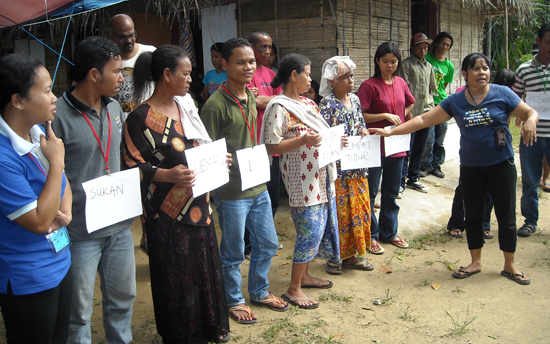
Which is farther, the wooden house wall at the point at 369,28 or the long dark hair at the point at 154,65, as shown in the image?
the wooden house wall at the point at 369,28

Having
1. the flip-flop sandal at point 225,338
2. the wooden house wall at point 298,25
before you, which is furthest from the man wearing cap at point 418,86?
the flip-flop sandal at point 225,338

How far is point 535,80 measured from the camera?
498 cm

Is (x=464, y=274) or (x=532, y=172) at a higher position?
(x=532, y=172)

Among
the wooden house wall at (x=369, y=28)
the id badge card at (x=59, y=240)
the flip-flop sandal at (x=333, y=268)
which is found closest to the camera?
the id badge card at (x=59, y=240)

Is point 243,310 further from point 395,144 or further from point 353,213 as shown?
point 395,144

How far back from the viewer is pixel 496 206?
3926 mm

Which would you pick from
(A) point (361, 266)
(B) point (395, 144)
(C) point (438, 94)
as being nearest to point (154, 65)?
(B) point (395, 144)

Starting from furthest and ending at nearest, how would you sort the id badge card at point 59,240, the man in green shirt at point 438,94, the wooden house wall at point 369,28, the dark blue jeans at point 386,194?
the man in green shirt at point 438,94
the wooden house wall at point 369,28
the dark blue jeans at point 386,194
the id badge card at point 59,240

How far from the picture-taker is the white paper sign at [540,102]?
16.0ft

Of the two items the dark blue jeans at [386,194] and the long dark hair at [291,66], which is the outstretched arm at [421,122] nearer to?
the dark blue jeans at [386,194]

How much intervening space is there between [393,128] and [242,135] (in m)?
1.63

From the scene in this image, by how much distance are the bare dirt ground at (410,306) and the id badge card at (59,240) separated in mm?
1276

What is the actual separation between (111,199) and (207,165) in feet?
1.88

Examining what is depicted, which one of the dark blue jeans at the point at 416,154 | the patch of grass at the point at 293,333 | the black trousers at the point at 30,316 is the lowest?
the patch of grass at the point at 293,333
